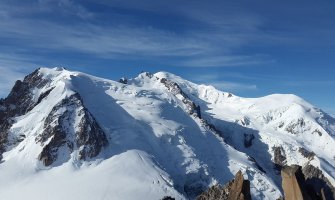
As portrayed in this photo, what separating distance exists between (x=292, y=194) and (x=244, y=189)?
453 centimetres

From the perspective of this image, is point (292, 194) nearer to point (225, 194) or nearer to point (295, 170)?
point (295, 170)

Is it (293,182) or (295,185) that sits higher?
(293,182)

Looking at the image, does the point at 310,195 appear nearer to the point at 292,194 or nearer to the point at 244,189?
the point at 292,194

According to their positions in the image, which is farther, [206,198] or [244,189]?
[206,198]

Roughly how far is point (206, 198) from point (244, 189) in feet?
94.6

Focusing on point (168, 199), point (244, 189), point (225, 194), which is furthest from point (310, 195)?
point (168, 199)

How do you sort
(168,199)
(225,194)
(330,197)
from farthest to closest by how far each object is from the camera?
(168,199), (225,194), (330,197)

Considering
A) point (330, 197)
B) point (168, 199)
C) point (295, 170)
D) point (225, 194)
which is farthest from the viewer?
point (168, 199)

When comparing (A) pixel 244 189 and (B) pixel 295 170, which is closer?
(B) pixel 295 170

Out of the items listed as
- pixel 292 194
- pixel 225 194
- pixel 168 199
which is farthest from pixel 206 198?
pixel 292 194

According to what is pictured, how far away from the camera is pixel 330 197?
35719 mm

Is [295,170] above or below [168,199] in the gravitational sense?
above

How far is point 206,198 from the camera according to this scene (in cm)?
6444

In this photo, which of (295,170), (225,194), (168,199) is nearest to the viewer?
(295,170)
